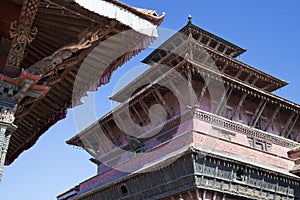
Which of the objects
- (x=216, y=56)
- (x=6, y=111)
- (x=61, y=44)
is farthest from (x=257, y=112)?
(x=6, y=111)

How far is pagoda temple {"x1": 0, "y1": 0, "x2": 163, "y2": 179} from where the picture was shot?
4.56 meters

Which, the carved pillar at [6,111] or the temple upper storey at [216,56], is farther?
the temple upper storey at [216,56]

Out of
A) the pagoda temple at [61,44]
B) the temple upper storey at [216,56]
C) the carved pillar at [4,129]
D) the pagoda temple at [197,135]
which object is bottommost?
the carved pillar at [4,129]

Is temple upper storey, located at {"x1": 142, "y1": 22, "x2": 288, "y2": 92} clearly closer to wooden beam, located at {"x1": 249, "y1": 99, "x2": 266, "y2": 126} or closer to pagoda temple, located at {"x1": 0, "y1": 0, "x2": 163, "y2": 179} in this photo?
wooden beam, located at {"x1": 249, "y1": 99, "x2": 266, "y2": 126}

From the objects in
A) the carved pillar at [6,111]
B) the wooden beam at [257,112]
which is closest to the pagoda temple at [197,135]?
the wooden beam at [257,112]

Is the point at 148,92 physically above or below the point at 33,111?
above

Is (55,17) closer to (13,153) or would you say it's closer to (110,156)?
(13,153)

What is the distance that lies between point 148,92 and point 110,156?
20.1ft

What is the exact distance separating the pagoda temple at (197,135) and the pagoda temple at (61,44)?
870cm

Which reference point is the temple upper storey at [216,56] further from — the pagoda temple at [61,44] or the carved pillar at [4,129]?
the carved pillar at [4,129]

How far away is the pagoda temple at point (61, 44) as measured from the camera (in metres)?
4.56

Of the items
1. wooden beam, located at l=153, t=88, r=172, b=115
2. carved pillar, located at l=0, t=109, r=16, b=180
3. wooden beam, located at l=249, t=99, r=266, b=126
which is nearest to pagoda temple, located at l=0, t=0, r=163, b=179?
carved pillar, located at l=0, t=109, r=16, b=180

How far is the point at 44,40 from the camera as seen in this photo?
5.39 m

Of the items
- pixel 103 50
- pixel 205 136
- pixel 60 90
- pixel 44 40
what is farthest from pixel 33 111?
pixel 205 136
